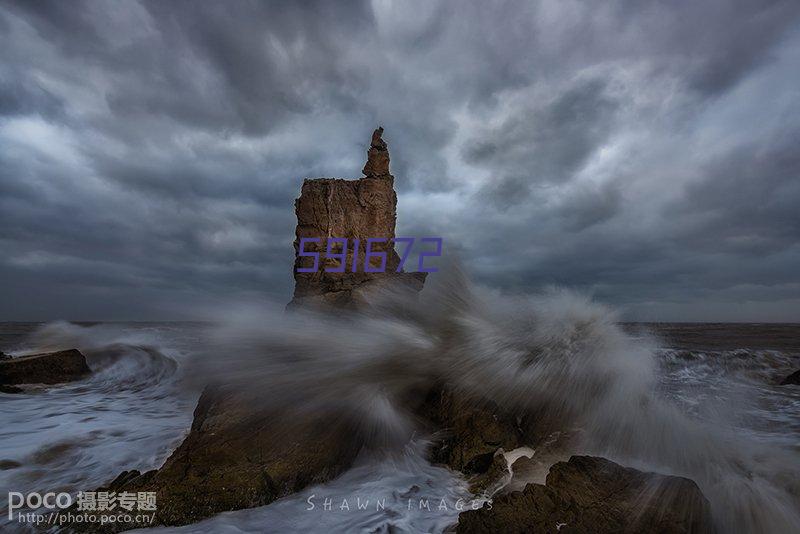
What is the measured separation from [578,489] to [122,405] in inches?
404

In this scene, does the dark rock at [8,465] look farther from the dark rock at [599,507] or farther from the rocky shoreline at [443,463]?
the dark rock at [599,507]

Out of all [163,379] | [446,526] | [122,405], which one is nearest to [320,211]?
[163,379]

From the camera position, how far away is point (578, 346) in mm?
5148

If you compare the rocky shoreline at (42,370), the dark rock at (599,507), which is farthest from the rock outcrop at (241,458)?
the rocky shoreline at (42,370)

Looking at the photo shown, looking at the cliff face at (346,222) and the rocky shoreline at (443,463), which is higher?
the cliff face at (346,222)

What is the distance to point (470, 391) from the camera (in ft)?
16.6

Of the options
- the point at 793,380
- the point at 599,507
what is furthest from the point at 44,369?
the point at 793,380

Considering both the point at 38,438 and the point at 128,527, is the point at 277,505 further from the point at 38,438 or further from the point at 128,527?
the point at 38,438

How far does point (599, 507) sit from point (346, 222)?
74.5 ft

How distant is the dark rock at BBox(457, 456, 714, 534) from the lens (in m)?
2.64

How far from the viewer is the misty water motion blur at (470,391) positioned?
3533 millimetres

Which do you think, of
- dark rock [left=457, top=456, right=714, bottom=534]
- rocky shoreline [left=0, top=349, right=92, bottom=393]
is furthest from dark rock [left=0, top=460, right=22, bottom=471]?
rocky shoreline [left=0, top=349, right=92, bottom=393]

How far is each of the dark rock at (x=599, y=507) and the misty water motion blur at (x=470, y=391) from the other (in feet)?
1.52

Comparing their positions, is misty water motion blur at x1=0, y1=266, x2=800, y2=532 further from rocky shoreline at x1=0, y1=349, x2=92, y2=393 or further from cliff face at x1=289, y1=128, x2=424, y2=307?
A: cliff face at x1=289, y1=128, x2=424, y2=307
